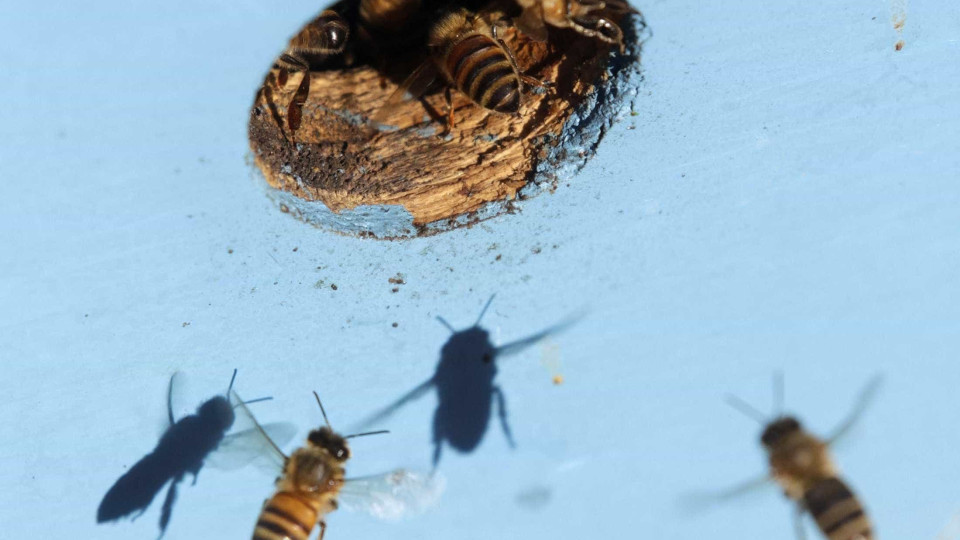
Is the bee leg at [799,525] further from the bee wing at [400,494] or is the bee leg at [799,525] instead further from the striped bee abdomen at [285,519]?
the striped bee abdomen at [285,519]

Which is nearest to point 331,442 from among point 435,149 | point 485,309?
point 485,309

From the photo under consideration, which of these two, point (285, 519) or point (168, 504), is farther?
point (168, 504)

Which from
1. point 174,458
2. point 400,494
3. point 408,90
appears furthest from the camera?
point 408,90

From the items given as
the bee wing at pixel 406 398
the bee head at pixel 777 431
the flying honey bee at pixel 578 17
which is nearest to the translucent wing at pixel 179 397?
the bee wing at pixel 406 398

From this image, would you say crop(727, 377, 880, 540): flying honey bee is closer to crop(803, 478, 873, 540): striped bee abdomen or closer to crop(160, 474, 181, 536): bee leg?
crop(803, 478, 873, 540): striped bee abdomen

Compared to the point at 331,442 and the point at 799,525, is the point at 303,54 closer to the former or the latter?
the point at 331,442

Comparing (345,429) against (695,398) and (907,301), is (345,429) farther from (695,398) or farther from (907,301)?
(907,301)
